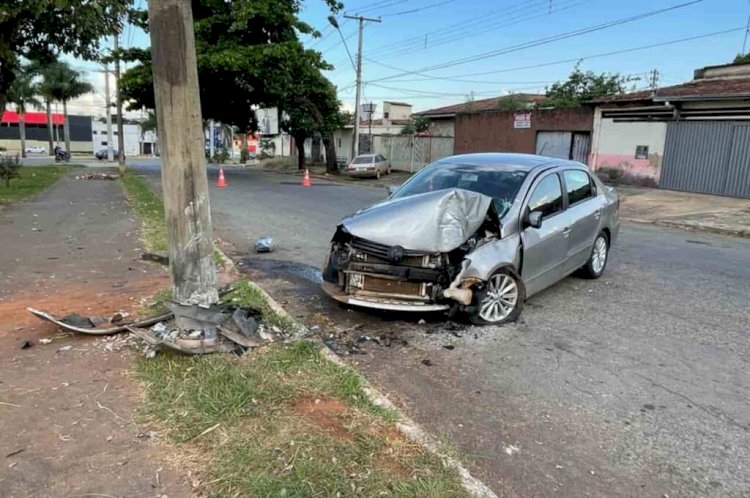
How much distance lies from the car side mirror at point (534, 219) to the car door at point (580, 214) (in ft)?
3.35

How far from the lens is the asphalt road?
309 centimetres

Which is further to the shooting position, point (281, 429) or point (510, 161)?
point (510, 161)

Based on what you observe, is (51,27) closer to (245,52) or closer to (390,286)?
(245,52)

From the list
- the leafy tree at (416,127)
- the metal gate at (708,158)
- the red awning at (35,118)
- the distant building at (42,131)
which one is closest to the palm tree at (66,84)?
the leafy tree at (416,127)

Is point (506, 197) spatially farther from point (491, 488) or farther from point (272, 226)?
point (272, 226)

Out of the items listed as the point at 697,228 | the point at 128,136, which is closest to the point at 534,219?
the point at 697,228

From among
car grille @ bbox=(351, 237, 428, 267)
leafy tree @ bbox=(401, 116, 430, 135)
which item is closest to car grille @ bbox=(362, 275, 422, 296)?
car grille @ bbox=(351, 237, 428, 267)

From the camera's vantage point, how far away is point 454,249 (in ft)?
16.5

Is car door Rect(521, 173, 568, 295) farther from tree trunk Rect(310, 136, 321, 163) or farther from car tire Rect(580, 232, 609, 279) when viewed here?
tree trunk Rect(310, 136, 321, 163)

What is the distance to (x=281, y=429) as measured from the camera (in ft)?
10.6

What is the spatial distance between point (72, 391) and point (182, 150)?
6.40 ft

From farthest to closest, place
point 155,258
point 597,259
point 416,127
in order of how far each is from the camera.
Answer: point 416,127 < point 155,258 < point 597,259

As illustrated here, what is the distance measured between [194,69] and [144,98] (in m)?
31.2

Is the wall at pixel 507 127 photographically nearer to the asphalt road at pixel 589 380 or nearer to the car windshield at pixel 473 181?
the asphalt road at pixel 589 380
